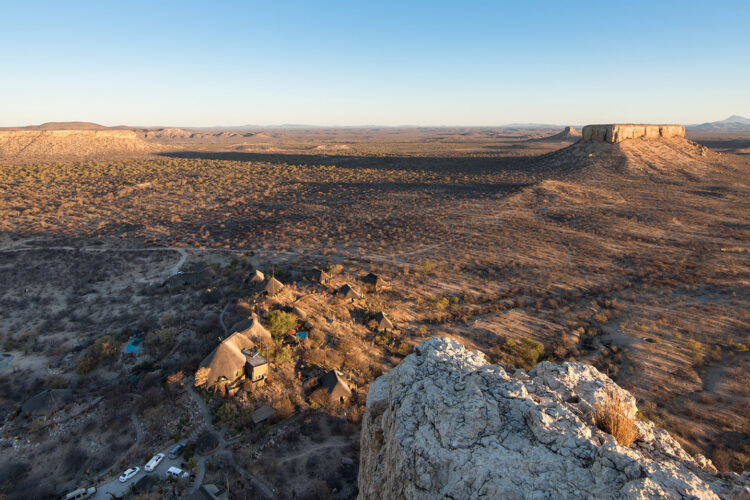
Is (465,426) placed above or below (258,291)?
above

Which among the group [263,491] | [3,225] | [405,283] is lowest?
[263,491]

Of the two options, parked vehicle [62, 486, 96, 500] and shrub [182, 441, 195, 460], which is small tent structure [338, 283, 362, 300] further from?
parked vehicle [62, 486, 96, 500]

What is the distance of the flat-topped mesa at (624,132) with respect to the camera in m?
69.2

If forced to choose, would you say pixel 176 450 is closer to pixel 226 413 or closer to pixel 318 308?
pixel 226 413

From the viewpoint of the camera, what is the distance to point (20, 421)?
12.5m

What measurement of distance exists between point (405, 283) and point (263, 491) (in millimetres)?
14857

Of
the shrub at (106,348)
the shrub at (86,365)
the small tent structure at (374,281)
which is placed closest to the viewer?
the shrub at (86,365)

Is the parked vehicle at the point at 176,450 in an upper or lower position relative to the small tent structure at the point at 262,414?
lower

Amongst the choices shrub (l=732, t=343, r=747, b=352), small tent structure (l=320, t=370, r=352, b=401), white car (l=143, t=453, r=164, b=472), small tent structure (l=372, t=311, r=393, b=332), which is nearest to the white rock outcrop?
small tent structure (l=320, t=370, r=352, b=401)

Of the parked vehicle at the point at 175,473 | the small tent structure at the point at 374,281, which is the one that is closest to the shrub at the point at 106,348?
the parked vehicle at the point at 175,473

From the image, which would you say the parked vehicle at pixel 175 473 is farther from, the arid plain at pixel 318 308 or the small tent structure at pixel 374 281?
the small tent structure at pixel 374 281

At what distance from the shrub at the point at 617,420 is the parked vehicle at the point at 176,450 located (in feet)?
38.9

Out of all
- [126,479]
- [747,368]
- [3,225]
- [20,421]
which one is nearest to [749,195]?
[747,368]

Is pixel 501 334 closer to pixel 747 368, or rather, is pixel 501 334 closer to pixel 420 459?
pixel 747 368
